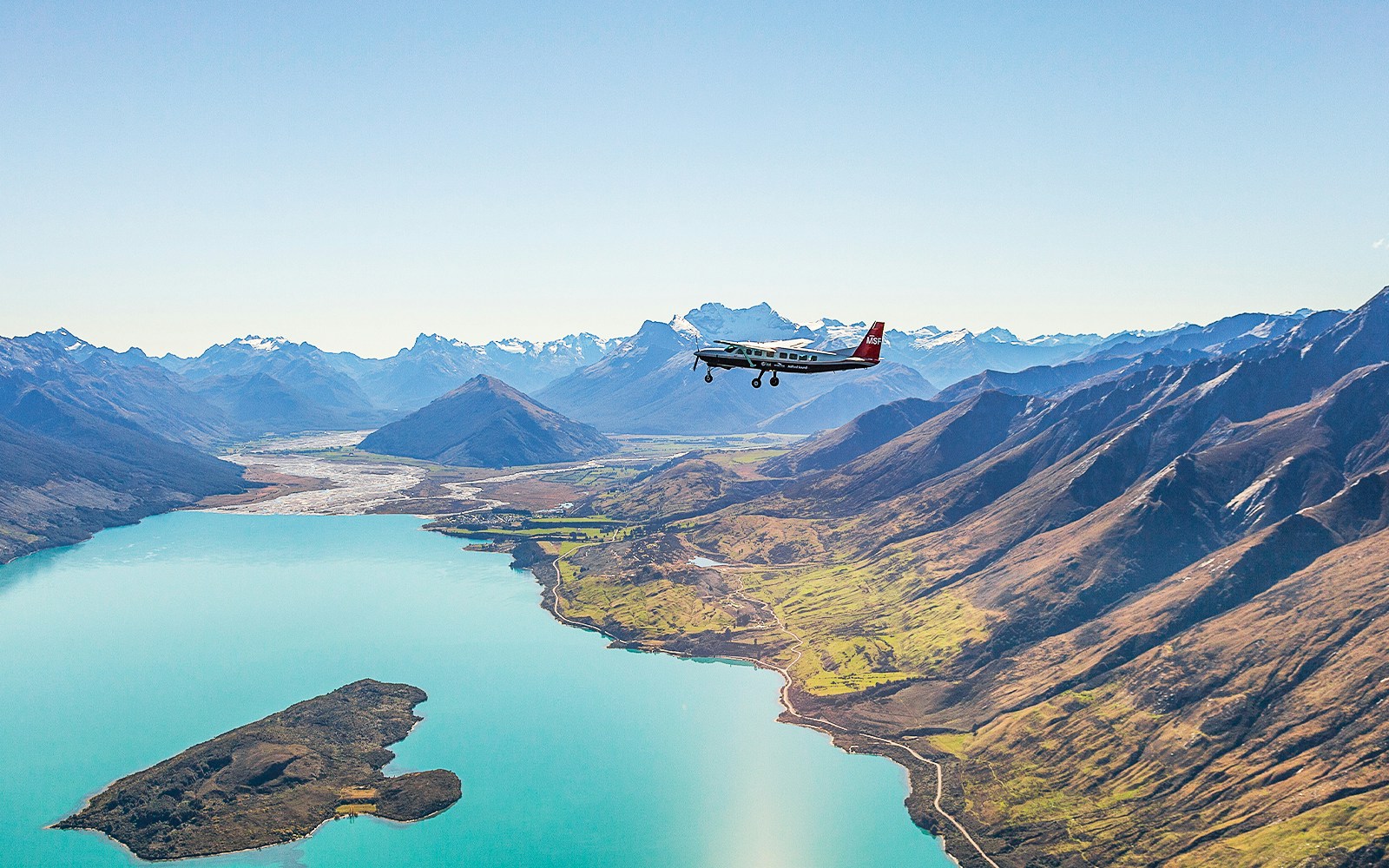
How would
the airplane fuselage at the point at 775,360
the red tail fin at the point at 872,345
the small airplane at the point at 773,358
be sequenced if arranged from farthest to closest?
the red tail fin at the point at 872,345, the airplane fuselage at the point at 775,360, the small airplane at the point at 773,358

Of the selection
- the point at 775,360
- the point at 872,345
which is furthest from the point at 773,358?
the point at 872,345

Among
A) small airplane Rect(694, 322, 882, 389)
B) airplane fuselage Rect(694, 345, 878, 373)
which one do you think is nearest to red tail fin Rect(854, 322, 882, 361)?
small airplane Rect(694, 322, 882, 389)

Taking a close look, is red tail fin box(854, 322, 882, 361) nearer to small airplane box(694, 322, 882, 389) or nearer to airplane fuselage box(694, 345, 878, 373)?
small airplane box(694, 322, 882, 389)

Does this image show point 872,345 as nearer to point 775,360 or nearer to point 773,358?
point 773,358

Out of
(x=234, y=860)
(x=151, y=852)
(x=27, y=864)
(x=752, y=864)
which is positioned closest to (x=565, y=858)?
(x=752, y=864)

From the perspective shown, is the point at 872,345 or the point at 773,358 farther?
the point at 872,345

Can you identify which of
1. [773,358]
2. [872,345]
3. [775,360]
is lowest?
[775,360]

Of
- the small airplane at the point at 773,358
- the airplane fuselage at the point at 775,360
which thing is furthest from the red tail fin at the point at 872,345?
the airplane fuselage at the point at 775,360

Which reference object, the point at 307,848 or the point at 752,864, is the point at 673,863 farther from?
the point at 307,848

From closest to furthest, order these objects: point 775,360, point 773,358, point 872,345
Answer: point 775,360
point 773,358
point 872,345

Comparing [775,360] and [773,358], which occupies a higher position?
[773,358]

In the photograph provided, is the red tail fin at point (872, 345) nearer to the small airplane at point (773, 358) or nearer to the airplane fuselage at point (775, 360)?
the small airplane at point (773, 358)
